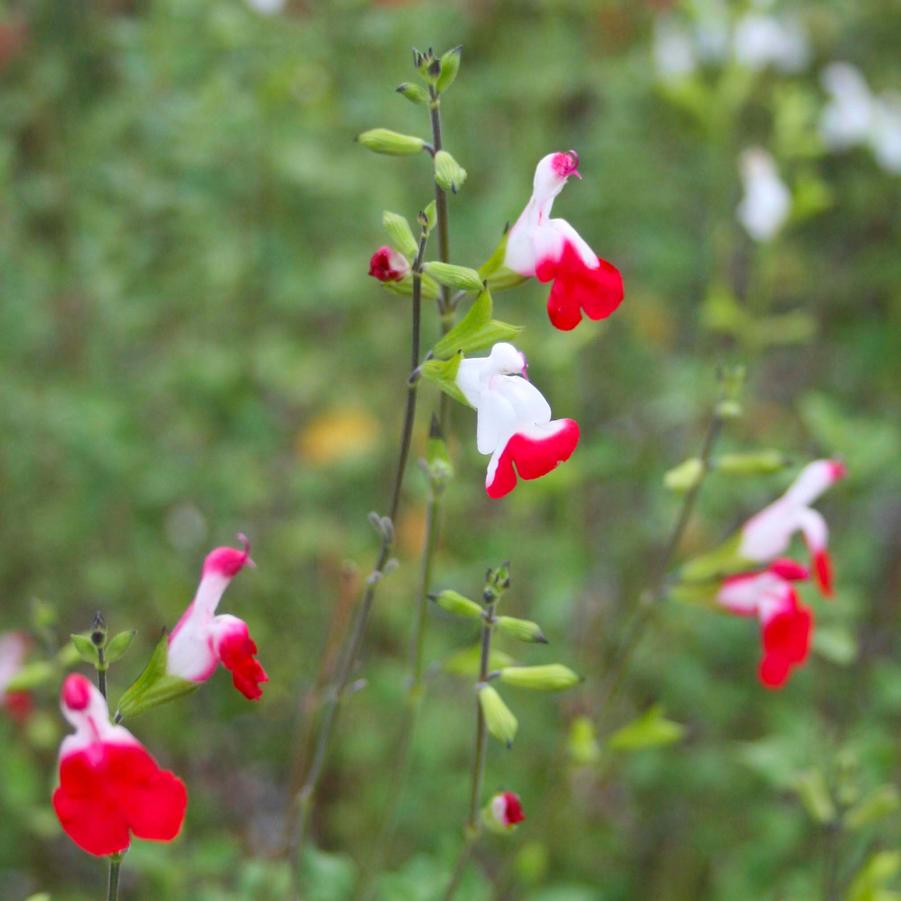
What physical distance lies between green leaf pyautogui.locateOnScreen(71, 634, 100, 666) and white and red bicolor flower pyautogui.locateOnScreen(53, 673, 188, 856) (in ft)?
0.08

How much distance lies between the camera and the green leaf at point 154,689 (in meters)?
0.81

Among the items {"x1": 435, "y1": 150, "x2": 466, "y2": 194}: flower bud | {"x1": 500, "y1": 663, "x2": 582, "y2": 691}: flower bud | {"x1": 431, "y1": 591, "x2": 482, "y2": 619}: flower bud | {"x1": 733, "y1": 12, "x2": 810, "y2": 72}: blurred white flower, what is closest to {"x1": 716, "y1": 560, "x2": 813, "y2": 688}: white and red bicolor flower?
{"x1": 500, "y1": 663, "x2": 582, "y2": 691}: flower bud

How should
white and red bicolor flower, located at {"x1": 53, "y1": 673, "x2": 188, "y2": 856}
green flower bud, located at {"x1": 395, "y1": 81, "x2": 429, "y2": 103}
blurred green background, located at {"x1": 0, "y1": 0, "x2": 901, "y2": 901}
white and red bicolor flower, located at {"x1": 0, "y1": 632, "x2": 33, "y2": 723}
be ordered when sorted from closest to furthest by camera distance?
white and red bicolor flower, located at {"x1": 53, "y1": 673, "x2": 188, "y2": 856} → green flower bud, located at {"x1": 395, "y1": 81, "x2": 429, "y2": 103} → white and red bicolor flower, located at {"x1": 0, "y1": 632, "x2": 33, "y2": 723} → blurred green background, located at {"x1": 0, "y1": 0, "x2": 901, "y2": 901}

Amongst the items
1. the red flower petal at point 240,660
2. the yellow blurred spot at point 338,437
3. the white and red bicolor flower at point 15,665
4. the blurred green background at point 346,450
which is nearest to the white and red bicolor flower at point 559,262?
the red flower petal at point 240,660

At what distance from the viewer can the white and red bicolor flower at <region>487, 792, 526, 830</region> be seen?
3.12ft

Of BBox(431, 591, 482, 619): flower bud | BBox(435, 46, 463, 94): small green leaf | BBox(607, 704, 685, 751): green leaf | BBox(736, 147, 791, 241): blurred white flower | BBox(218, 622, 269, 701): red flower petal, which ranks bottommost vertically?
BBox(607, 704, 685, 751): green leaf

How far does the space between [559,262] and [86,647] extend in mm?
451

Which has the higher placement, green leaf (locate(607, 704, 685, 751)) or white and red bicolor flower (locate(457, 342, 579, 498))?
white and red bicolor flower (locate(457, 342, 579, 498))

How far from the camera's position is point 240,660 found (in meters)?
0.83

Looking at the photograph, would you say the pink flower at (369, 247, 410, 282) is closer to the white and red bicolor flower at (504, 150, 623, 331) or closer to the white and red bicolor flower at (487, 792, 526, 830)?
the white and red bicolor flower at (504, 150, 623, 331)

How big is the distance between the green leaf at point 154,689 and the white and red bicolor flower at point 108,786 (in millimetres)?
60

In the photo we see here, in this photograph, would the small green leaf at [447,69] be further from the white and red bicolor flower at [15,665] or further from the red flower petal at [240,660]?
the white and red bicolor flower at [15,665]

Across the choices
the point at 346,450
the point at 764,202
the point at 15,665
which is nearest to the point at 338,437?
the point at 346,450

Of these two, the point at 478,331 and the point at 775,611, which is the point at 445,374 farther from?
the point at 775,611
